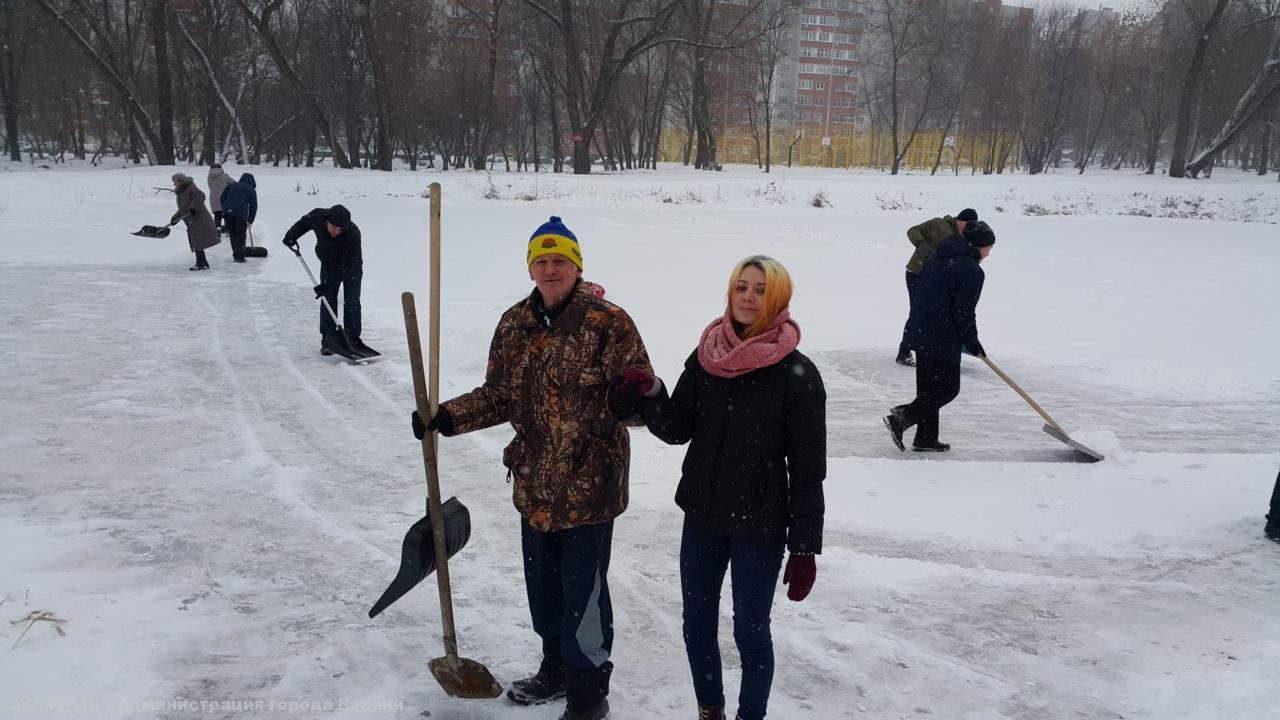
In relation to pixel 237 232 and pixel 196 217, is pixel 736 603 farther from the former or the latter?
pixel 237 232

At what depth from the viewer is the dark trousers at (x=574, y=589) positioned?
2850 millimetres

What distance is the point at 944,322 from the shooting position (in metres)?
5.87

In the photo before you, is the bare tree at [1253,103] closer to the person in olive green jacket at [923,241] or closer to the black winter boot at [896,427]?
the person in olive green jacket at [923,241]

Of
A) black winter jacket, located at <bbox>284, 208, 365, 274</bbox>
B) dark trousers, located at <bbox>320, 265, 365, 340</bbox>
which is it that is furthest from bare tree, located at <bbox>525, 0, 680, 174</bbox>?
dark trousers, located at <bbox>320, 265, 365, 340</bbox>

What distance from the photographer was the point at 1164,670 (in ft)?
11.5

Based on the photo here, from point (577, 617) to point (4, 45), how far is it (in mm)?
50371

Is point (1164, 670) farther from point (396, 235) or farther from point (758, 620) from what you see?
point (396, 235)

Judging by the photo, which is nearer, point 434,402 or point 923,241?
point 434,402

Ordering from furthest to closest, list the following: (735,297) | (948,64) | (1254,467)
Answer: (948,64) → (1254,467) → (735,297)

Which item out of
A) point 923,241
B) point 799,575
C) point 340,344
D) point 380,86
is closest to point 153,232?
→ point 340,344

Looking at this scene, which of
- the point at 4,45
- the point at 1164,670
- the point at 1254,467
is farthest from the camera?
the point at 4,45

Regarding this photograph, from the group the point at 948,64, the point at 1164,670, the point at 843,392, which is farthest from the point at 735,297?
the point at 948,64

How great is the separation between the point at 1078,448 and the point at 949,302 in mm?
1507

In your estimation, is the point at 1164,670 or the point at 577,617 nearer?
the point at 577,617
